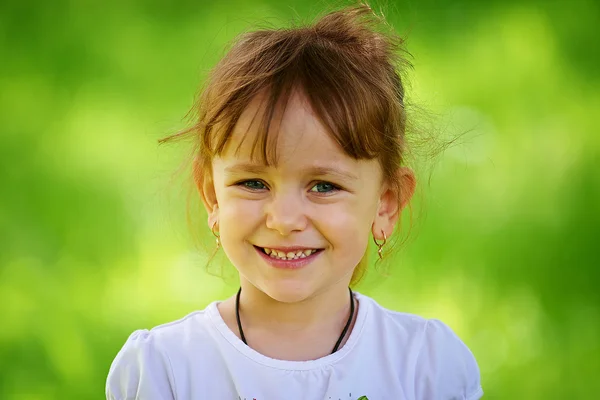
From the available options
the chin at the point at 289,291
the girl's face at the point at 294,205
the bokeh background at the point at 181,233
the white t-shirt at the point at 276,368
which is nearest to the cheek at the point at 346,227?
the girl's face at the point at 294,205

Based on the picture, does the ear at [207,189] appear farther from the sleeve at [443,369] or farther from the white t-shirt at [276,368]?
the sleeve at [443,369]

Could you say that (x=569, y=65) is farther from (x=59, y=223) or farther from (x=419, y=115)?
(x=59, y=223)

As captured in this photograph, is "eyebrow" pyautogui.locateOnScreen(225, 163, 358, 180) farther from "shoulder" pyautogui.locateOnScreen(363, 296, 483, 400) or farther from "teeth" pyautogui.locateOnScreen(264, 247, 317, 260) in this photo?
"shoulder" pyautogui.locateOnScreen(363, 296, 483, 400)

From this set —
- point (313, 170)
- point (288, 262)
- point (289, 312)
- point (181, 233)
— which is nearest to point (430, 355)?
point (289, 312)

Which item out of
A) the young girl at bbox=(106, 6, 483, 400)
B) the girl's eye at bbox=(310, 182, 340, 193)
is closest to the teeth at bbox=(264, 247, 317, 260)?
the young girl at bbox=(106, 6, 483, 400)

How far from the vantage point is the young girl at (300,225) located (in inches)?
80.9

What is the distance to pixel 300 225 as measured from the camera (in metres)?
2.04

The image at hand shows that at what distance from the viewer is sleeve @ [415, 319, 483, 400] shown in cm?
230

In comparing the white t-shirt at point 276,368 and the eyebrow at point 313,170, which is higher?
the eyebrow at point 313,170

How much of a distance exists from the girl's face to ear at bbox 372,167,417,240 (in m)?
0.11

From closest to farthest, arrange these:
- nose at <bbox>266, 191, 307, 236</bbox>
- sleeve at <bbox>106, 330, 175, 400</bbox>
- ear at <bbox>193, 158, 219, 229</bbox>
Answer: nose at <bbox>266, 191, 307, 236</bbox>, sleeve at <bbox>106, 330, 175, 400</bbox>, ear at <bbox>193, 158, 219, 229</bbox>

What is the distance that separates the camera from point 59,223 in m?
3.67

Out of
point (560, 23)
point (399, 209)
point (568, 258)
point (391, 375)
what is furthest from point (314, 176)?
point (560, 23)

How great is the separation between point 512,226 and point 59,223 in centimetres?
177
